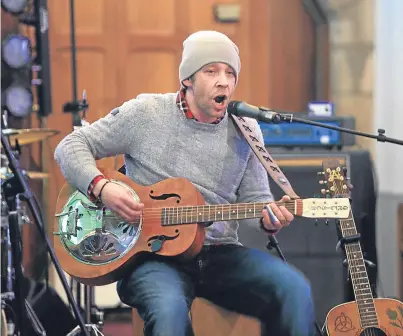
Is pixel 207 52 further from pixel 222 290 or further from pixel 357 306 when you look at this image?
pixel 357 306

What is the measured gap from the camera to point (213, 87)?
217 cm

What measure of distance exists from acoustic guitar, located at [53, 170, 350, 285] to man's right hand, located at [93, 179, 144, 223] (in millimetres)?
22

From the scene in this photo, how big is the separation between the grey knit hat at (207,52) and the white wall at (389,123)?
5.41 ft

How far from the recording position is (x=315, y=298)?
306 cm

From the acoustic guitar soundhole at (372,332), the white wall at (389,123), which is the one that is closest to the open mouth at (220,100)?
the acoustic guitar soundhole at (372,332)

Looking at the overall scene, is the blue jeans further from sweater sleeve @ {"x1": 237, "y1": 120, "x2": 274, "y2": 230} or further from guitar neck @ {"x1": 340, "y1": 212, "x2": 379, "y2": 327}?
guitar neck @ {"x1": 340, "y1": 212, "x2": 379, "y2": 327}

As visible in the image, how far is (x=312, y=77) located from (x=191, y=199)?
2282 millimetres

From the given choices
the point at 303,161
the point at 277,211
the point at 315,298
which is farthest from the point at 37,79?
the point at 277,211

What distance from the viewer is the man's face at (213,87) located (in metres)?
2.17

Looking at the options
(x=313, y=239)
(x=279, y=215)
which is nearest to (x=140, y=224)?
(x=279, y=215)

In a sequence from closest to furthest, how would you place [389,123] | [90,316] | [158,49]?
[90,316], [389,123], [158,49]

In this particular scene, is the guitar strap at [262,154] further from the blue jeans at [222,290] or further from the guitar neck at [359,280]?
the guitar neck at [359,280]

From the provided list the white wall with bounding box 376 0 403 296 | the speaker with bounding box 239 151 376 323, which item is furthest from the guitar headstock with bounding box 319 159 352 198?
the white wall with bounding box 376 0 403 296

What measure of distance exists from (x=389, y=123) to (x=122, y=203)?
1.94 m
